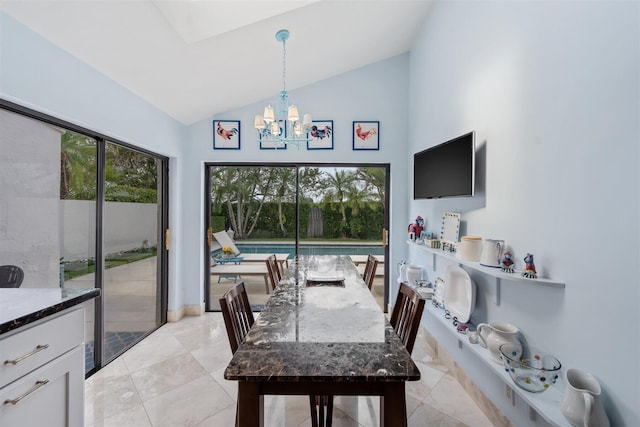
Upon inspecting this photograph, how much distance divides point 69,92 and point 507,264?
3027 mm

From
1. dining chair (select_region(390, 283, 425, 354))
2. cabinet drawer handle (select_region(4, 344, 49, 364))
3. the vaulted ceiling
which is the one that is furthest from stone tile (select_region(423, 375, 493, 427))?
the vaulted ceiling

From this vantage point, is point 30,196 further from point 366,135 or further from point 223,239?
point 366,135

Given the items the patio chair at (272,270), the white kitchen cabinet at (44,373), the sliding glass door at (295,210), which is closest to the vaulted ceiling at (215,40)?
the sliding glass door at (295,210)

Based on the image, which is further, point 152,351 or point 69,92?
point 152,351

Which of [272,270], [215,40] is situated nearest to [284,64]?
[215,40]

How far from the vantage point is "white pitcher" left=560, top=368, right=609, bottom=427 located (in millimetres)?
1109

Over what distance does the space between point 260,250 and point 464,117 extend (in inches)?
112

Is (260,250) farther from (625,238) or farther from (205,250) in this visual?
(625,238)

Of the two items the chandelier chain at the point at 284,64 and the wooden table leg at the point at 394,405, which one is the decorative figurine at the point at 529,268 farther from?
the chandelier chain at the point at 284,64

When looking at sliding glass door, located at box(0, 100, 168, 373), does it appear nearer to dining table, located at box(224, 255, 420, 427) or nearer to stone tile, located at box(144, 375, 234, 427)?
stone tile, located at box(144, 375, 234, 427)

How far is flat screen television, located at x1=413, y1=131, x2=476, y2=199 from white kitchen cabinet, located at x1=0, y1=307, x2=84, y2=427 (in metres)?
2.33

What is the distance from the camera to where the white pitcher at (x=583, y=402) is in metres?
1.11

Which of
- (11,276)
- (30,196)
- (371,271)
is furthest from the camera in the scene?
(371,271)

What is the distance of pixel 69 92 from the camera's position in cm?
202
